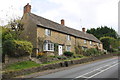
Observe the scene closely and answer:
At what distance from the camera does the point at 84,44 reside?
44.3 meters

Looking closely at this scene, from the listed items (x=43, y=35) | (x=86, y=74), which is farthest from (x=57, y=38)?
(x=86, y=74)

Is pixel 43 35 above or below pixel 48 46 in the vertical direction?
above

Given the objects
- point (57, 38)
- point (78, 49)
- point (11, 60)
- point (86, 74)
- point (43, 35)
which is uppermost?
point (43, 35)

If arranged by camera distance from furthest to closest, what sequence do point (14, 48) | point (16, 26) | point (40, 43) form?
point (40, 43), point (16, 26), point (14, 48)

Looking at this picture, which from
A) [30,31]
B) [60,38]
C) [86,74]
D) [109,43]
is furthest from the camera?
[109,43]

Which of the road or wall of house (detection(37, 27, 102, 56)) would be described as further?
wall of house (detection(37, 27, 102, 56))

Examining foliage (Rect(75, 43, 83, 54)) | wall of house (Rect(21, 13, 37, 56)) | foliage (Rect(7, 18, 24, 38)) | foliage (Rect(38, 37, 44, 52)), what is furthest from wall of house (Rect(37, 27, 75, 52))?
foliage (Rect(7, 18, 24, 38))

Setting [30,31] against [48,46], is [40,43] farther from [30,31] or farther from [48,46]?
[30,31]

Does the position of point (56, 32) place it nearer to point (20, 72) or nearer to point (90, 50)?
point (90, 50)

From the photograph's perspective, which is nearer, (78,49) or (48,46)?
(48,46)

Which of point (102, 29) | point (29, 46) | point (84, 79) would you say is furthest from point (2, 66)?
point (102, 29)

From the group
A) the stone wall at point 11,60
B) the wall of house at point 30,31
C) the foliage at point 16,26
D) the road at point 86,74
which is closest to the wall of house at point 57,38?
the wall of house at point 30,31

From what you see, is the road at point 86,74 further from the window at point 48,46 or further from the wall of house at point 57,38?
the wall of house at point 57,38

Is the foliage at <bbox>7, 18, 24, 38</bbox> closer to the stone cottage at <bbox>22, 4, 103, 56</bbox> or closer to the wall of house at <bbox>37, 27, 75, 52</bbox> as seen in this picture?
the stone cottage at <bbox>22, 4, 103, 56</bbox>
